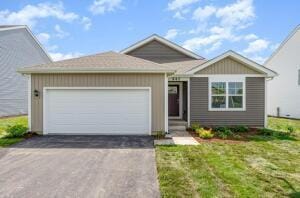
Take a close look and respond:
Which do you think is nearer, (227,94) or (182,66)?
(227,94)

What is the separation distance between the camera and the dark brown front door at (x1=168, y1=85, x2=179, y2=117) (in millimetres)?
16766

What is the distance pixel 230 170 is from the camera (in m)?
6.68

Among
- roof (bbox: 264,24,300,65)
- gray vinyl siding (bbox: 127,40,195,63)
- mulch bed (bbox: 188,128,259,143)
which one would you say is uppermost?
roof (bbox: 264,24,300,65)

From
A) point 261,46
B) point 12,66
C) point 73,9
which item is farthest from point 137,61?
point 261,46

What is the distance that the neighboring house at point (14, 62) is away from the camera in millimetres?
21047

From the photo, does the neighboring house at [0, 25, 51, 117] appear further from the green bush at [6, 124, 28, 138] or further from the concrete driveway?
the concrete driveway

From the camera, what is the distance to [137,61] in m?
13.3

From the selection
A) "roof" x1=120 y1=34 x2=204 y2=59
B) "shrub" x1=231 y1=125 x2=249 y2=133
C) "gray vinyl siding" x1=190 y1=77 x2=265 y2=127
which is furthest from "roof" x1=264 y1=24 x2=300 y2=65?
"shrub" x1=231 y1=125 x2=249 y2=133

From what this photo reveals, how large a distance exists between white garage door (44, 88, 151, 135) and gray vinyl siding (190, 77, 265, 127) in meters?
3.40

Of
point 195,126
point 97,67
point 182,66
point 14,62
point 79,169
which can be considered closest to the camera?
point 79,169

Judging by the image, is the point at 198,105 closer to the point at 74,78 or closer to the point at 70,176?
the point at 74,78

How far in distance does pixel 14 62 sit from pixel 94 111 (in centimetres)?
1398

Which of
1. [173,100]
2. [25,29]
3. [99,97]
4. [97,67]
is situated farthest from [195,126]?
[25,29]

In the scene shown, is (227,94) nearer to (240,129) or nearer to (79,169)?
(240,129)
